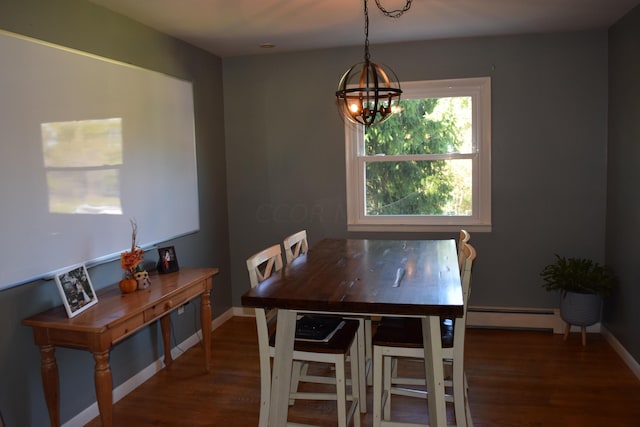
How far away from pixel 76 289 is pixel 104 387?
0.50 metres

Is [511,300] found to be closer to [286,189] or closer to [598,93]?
[598,93]

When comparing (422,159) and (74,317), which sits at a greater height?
(422,159)

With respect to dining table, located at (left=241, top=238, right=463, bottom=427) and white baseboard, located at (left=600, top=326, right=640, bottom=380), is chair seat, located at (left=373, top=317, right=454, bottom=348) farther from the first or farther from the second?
white baseboard, located at (left=600, top=326, right=640, bottom=380)

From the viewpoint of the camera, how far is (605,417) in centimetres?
275

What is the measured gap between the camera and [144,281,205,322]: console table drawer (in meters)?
2.75

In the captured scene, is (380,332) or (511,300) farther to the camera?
(511,300)

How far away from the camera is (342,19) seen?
3400 mm

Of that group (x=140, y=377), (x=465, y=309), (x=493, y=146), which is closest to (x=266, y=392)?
(x=465, y=309)

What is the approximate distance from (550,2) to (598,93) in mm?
1111

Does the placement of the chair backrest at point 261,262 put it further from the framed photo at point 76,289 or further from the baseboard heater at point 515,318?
the baseboard heater at point 515,318

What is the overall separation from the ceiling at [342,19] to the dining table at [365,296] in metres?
1.53

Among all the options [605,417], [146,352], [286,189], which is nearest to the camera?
[605,417]

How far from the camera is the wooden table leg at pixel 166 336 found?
11.5 feet

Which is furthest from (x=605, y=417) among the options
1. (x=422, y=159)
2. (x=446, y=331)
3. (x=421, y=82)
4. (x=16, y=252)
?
(x=16, y=252)
